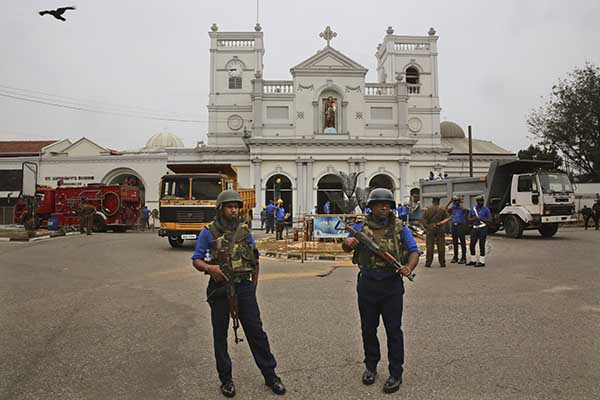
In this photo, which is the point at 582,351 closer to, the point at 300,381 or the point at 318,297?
the point at 300,381

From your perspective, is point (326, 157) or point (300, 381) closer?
point (300, 381)

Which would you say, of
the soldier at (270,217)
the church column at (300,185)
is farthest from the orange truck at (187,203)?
the church column at (300,185)

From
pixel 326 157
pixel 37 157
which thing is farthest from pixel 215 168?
pixel 37 157

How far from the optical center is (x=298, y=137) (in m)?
35.7

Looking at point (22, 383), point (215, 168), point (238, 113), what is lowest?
point (22, 383)

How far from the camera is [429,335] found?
5246 mm

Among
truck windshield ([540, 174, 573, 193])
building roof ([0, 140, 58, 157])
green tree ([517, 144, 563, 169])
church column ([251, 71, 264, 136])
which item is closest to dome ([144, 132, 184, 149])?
building roof ([0, 140, 58, 157])

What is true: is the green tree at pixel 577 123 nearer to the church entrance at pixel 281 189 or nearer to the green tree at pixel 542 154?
the green tree at pixel 542 154

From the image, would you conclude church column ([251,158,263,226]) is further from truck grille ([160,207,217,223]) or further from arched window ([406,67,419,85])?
truck grille ([160,207,217,223])

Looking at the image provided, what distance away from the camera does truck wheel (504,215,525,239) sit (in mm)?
18297

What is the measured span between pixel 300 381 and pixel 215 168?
44.4 ft

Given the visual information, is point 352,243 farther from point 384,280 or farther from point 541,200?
point 541,200

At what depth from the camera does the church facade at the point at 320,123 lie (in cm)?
3534

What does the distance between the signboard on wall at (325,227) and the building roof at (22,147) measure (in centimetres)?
3284
